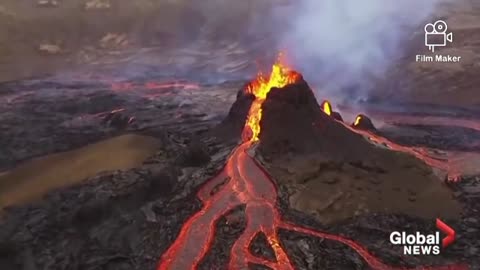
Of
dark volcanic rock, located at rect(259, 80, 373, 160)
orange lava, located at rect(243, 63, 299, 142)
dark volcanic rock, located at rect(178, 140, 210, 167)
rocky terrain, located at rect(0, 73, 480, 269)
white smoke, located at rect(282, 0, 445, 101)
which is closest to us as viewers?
rocky terrain, located at rect(0, 73, 480, 269)

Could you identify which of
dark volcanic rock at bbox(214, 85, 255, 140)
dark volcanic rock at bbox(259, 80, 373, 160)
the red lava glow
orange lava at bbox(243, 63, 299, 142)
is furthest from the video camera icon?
dark volcanic rock at bbox(259, 80, 373, 160)

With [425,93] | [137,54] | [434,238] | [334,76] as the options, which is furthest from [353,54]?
[434,238]

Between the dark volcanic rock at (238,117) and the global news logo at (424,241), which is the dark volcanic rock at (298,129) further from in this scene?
the global news logo at (424,241)

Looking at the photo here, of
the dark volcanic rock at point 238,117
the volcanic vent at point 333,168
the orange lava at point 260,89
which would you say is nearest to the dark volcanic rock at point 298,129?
the volcanic vent at point 333,168

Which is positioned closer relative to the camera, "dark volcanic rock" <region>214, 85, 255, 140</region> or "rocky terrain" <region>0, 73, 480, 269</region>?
"rocky terrain" <region>0, 73, 480, 269</region>

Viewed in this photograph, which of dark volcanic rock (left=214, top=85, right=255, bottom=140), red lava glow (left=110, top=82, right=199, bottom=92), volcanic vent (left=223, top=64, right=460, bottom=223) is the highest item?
red lava glow (left=110, top=82, right=199, bottom=92)

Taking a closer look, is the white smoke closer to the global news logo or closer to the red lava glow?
the red lava glow

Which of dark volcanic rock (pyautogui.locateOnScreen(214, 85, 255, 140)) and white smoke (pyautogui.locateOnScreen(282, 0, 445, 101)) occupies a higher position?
white smoke (pyautogui.locateOnScreen(282, 0, 445, 101))
